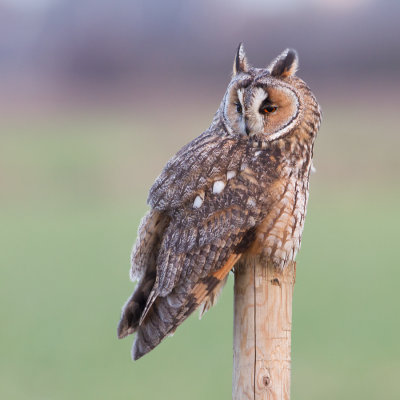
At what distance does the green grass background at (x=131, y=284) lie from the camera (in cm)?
661

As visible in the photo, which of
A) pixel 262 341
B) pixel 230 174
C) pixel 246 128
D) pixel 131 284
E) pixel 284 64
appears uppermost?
pixel 131 284

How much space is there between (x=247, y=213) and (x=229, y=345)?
485cm

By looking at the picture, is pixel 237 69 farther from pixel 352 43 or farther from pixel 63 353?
pixel 352 43

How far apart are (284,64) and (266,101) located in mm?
189

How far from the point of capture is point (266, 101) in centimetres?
283

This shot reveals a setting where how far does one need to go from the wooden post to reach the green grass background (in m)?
3.58

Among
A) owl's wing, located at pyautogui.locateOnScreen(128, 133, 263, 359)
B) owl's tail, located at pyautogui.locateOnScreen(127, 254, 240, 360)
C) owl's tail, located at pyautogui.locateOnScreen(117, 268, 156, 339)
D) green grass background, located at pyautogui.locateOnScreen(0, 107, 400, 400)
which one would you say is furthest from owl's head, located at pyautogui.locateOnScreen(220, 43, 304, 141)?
green grass background, located at pyautogui.locateOnScreen(0, 107, 400, 400)

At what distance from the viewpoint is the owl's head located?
2811 millimetres

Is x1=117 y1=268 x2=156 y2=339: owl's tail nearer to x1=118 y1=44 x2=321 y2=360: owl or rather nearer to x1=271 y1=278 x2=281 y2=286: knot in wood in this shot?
x1=118 y1=44 x2=321 y2=360: owl

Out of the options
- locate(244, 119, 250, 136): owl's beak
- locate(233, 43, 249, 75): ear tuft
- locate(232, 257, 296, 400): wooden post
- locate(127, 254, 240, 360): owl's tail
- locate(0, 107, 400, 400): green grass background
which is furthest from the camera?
locate(0, 107, 400, 400): green grass background

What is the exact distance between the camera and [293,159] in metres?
2.89

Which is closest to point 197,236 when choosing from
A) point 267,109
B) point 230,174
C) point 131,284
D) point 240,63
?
point 230,174

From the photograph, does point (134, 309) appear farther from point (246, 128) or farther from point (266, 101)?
point (266, 101)

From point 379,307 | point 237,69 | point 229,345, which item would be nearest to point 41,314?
point 229,345
